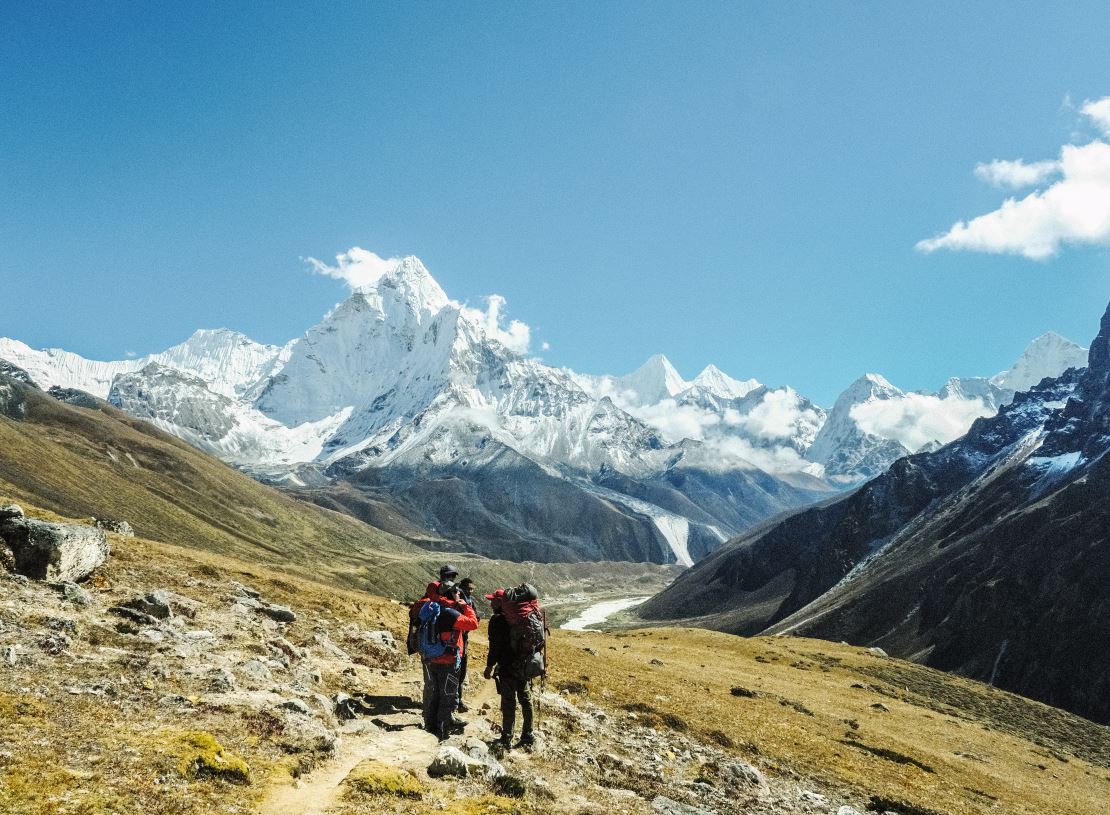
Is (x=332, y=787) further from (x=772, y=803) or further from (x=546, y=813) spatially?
(x=772, y=803)

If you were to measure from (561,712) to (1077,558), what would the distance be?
201 meters

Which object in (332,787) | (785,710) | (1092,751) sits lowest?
(1092,751)

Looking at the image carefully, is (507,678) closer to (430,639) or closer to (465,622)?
(465,622)

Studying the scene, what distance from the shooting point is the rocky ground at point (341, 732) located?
39.0ft

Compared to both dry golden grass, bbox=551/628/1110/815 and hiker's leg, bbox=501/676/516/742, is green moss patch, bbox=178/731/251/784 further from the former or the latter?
dry golden grass, bbox=551/628/1110/815

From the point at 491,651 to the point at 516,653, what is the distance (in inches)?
32.5

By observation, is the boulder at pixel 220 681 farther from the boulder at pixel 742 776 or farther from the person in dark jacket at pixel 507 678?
the boulder at pixel 742 776

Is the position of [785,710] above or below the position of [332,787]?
below

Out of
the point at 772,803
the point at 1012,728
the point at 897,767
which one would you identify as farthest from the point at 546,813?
the point at 1012,728

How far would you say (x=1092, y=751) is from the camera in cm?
5625

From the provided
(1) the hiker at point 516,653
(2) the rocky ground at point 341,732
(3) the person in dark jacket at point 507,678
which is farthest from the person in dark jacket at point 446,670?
(1) the hiker at point 516,653

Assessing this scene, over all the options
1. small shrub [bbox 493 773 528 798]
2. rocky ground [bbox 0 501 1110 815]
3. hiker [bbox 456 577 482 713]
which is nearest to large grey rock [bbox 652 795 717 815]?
rocky ground [bbox 0 501 1110 815]

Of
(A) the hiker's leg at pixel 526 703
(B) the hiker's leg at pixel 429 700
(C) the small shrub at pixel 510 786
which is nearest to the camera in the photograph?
(C) the small shrub at pixel 510 786

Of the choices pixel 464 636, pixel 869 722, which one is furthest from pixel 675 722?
pixel 869 722
